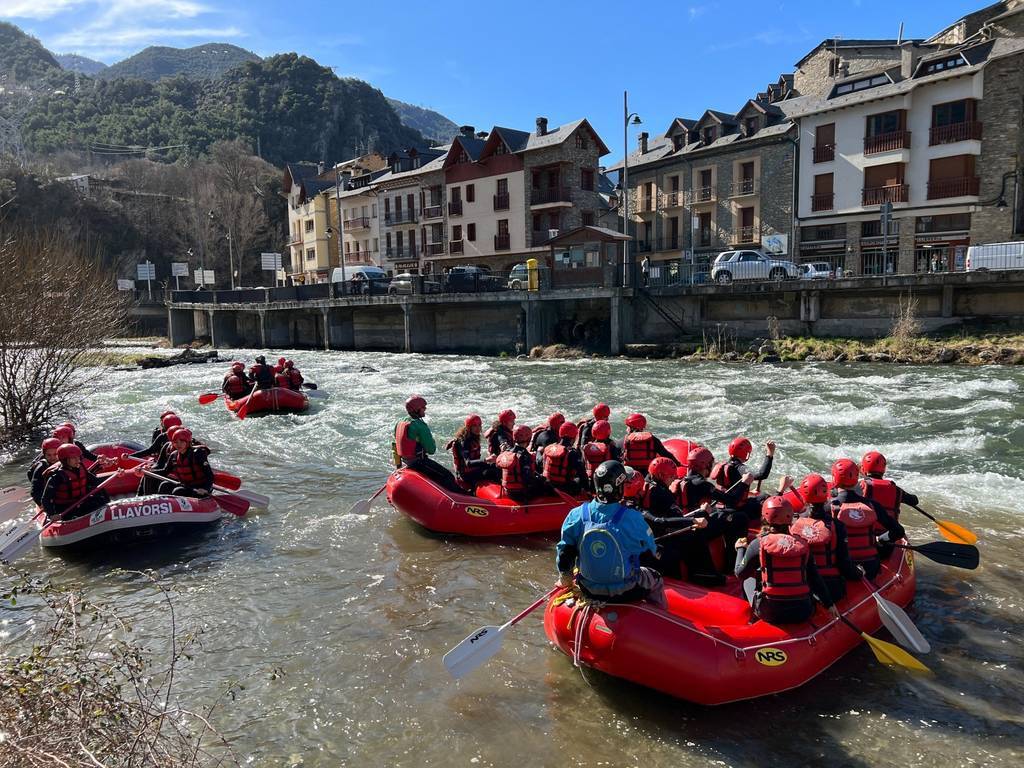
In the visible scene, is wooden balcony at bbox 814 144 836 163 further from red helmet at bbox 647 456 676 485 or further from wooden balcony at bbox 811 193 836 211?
red helmet at bbox 647 456 676 485

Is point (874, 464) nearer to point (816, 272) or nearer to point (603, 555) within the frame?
point (603, 555)

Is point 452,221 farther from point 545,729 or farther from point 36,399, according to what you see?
point 545,729

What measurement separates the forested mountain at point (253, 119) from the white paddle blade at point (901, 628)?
321 feet

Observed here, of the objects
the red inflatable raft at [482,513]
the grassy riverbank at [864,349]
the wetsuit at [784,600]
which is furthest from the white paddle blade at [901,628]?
the grassy riverbank at [864,349]

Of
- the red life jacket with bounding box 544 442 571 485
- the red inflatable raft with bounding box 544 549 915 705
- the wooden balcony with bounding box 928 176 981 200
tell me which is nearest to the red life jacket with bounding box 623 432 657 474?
the red life jacket with bounding box 544 442 571 485

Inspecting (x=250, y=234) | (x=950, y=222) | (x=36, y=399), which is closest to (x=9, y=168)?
(x=250, y=234)

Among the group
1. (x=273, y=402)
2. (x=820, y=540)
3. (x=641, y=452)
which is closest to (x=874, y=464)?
(x=820, y=540)

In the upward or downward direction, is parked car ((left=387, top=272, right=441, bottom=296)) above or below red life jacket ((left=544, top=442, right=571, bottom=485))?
above

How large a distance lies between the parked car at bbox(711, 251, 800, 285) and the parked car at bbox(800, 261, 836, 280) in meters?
0.42

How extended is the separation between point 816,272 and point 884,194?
6889 millimetres

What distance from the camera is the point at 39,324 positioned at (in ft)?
48.7

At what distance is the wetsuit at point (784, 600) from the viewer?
5.57 meters

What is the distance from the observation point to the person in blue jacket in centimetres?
518

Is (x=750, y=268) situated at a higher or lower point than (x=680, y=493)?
higher
